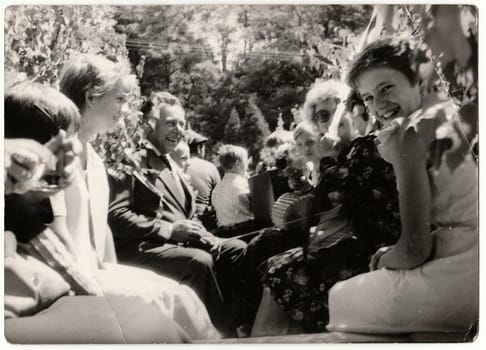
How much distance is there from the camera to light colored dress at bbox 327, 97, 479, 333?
7.14 ft

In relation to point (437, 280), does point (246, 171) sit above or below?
above

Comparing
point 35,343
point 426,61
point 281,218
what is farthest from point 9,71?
point 426,61

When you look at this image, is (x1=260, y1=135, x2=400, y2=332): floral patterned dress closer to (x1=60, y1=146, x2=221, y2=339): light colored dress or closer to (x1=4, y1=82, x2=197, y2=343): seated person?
(x1=60, y1=146, x2=221, y2=339): light colored dress

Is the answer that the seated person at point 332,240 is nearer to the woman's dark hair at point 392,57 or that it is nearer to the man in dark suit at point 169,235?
the man in dark suit at point 169,235

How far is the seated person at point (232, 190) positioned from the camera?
2188 mm

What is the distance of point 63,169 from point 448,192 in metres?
1.40

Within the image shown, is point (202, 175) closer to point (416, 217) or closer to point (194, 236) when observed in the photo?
point (194, 236)

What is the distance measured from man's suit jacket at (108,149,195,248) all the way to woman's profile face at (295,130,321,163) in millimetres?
432

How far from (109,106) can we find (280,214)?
74 centimetres

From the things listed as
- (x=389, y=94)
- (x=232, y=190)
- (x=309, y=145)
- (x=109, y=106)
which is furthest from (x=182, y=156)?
(x=389, y=94)

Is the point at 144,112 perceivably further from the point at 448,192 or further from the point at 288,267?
the point at 448,192

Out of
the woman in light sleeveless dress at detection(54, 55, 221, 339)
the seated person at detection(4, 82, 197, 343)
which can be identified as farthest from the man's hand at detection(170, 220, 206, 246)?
the seated person at detection(4, 82, 197, 343)

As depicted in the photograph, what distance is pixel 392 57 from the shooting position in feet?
7.22

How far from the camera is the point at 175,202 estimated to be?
2.19 m
